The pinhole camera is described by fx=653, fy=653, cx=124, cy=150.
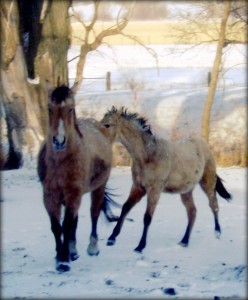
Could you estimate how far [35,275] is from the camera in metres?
6.78

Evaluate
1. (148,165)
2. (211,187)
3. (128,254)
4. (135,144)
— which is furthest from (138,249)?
(211,187)

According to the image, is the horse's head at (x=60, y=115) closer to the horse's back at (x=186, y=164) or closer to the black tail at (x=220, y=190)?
the horse's back at (x=186, y=164)

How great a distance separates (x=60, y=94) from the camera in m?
6.71

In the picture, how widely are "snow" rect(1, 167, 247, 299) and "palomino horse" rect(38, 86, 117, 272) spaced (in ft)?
0.89

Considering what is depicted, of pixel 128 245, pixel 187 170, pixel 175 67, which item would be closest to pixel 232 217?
pixel 187 170

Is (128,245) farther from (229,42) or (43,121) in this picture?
(229,42)

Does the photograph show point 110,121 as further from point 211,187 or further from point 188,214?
point 211,187

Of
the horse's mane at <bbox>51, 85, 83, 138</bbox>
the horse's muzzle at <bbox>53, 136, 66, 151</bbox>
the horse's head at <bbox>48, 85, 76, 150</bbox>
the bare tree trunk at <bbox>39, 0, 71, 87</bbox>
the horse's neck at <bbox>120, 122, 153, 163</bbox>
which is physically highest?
the bare tree trunk at <bbox>39, 0, 71, 87</bbox>

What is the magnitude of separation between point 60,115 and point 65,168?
2.12 ft

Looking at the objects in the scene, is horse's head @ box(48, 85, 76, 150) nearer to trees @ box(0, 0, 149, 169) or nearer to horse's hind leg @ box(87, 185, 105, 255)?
horse's hind leg @ box(87, 185, 105, 255)

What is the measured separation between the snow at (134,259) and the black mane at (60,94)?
1827 mm

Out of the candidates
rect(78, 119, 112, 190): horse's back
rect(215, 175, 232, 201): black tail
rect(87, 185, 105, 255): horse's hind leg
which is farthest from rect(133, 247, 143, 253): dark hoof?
rect(215, 175, 232, 201): black tail

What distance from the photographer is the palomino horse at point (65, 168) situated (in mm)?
6691

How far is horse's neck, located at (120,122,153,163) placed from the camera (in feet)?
26.7
